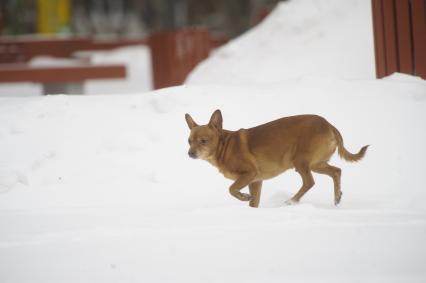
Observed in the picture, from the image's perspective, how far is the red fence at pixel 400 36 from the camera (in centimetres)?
1020

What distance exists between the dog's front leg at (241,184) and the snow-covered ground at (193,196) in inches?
8.9

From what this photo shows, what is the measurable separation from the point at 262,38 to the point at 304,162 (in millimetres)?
9924

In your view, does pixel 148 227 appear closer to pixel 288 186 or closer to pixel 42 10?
pixel 288 186

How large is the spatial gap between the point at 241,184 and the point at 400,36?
488 centimetres

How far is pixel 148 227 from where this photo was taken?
597 centimetres

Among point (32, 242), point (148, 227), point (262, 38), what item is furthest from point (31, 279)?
point (262, 38)

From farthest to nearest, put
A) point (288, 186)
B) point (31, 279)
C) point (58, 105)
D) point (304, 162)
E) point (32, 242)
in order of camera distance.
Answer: point (58, 105) → point (288, 186) → point (304, 162) → point (32, 242) → point (31, 279)

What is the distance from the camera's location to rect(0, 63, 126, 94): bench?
16.8 meters

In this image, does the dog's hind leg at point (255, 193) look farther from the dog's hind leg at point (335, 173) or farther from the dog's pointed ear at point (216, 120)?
the dog's pointed ear at point (216, 120)

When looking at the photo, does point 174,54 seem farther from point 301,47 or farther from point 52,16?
point 52,16

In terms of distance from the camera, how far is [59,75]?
669 inches

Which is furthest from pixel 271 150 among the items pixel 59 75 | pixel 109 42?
pixel 109 42

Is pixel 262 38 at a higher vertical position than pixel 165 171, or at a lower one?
higher

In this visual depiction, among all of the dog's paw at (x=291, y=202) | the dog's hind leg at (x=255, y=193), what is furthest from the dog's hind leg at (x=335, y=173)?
the dog's hind leg at (x=255, y=193)
